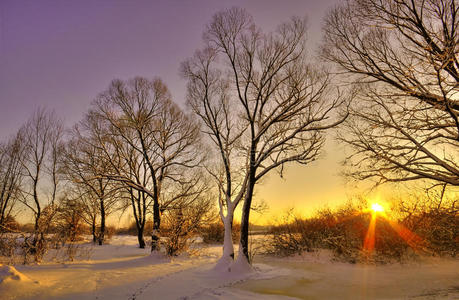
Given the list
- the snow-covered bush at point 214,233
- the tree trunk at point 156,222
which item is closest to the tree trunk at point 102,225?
the snow-covered bush at point 214,233

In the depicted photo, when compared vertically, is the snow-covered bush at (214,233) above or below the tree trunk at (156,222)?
below

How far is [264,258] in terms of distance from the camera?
672 inches

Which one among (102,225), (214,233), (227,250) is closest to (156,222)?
(227,250)

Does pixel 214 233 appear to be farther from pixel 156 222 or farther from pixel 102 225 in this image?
pixel 156 222

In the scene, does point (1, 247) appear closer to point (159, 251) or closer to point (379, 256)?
point (159, 251)

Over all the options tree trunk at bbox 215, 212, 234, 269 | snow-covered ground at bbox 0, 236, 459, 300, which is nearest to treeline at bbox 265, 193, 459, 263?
snow-covered ground at bbox 0, 236, 459, 300

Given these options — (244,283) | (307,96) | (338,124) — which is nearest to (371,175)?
(338,124)

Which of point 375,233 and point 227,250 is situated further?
point 375,233

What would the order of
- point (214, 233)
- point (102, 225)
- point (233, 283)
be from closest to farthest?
point (233, 283)
point (102, 225)
point (214, 233)

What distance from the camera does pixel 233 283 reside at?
9.14 metres

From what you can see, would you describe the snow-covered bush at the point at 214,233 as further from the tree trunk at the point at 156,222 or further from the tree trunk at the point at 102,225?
the tree trunk at the point at 156,222

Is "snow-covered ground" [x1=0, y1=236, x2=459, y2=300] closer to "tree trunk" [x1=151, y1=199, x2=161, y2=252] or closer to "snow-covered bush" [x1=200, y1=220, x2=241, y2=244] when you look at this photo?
"tree trunk" [x1=151, y1=199, x2=161, y2=252]

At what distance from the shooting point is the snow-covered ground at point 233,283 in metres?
7.09

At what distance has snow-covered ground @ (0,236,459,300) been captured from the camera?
7.09 metres
